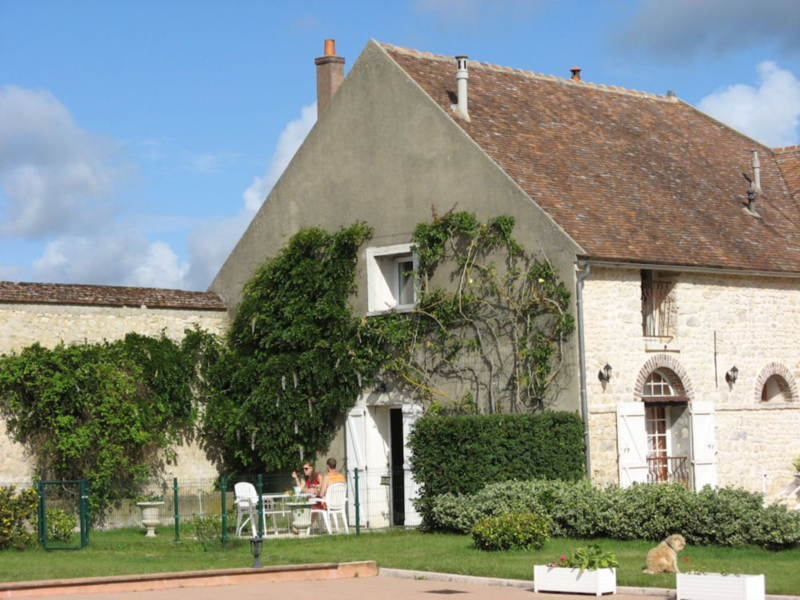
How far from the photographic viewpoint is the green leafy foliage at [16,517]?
18.5 m

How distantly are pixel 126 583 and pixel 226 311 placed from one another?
36.5 feet

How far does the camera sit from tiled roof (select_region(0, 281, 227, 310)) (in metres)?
22.1

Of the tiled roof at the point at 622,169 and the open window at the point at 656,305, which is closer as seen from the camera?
the tiled roof at the point at 622,169

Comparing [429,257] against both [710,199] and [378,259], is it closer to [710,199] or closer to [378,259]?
[378,259]

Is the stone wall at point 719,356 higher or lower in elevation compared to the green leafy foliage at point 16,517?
higher

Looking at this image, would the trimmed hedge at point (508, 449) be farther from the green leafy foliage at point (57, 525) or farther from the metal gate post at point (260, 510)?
the green leafy foliage at point (57, 525)

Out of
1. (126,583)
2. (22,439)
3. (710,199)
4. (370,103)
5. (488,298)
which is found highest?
(370,103)

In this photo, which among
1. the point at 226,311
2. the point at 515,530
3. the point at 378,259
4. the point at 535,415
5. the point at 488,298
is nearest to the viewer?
the point at 515,530

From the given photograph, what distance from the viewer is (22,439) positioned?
860 inches

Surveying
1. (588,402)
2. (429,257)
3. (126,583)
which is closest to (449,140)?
(429,257)

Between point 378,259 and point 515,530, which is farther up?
point 378,259

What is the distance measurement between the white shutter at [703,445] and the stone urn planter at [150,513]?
869 centimetres

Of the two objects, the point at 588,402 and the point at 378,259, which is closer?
the point at 588,402

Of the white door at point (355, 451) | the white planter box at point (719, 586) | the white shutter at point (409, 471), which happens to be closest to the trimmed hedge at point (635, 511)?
the white shutter at point (409, 471)
